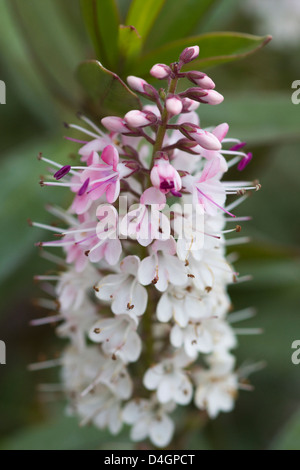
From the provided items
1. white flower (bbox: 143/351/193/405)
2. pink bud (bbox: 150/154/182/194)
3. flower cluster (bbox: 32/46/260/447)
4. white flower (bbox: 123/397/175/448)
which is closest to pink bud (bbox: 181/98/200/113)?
flower cluster (bbox: 32/46/260/447)

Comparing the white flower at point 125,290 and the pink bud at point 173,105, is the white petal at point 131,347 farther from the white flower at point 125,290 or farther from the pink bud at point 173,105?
the pink bud at point 173,105

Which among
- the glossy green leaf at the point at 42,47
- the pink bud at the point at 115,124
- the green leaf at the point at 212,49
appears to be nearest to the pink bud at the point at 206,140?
the pink bud at the point at 115,124

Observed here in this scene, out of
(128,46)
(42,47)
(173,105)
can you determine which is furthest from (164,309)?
(42,47)

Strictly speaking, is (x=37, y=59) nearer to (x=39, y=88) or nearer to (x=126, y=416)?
(x=39, y=88)

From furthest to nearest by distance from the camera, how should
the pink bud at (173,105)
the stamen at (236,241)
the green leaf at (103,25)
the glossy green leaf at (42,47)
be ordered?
the glossy green leaf at (42,47) → the stamen at (236,241) → the green leaf at (103,25) → the pink bud at (173,105)

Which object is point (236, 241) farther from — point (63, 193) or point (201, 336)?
point (63, 193)

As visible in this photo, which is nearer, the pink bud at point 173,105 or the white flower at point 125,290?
the pink bud at point 173,105
